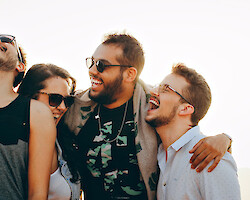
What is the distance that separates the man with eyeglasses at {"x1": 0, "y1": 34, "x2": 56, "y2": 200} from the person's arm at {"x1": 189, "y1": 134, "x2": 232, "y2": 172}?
5.04 ft

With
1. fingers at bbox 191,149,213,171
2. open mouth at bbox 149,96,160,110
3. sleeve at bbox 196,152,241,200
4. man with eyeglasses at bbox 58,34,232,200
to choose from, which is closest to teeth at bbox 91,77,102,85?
man with eyeglasses at bbox 58,34,232,200

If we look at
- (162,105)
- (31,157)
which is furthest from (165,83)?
(31,157)

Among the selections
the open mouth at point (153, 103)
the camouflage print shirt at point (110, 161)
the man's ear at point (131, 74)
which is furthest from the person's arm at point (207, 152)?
the man's ear at point (131, 74)

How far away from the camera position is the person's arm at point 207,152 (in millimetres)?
2240

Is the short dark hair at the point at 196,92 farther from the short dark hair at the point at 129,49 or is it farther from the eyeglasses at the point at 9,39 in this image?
the eyeglasses at the point at 9,39

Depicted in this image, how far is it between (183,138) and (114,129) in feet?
3.54

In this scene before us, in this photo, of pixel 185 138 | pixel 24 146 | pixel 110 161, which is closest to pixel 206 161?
pixel 185 138

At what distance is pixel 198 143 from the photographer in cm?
246

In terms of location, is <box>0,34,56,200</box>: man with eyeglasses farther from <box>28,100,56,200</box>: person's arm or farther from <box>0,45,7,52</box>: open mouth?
<box>0,45,7,52</box>: open mouth

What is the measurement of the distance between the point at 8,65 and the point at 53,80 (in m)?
0.68

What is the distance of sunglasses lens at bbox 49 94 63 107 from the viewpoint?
282cm

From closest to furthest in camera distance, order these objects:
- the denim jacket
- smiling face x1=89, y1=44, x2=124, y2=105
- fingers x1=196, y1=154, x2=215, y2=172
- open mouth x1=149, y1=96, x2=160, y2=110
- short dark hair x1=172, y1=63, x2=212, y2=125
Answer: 1. fingers x1=196, y1=154, x2=215, y2=172
2. the denim jacket
3. short dark hair x1=172, y1=63, x2=212, y2=125
4. open mouth x1=149, y1=96, x2=160, y2=110
5. smiling face x1=89, y1=44, x2=124, y2=105

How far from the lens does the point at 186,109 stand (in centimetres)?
297

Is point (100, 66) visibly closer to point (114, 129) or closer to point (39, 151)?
point (114, 129)
